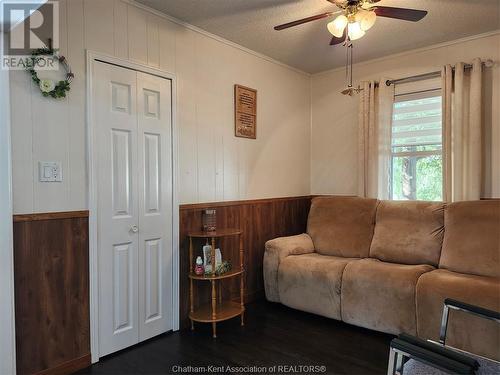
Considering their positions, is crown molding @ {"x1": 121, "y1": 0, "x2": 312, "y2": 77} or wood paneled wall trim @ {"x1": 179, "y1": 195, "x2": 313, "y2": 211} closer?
crown molding @ {"x1": 121, "y1": 0, "x2": 312, "y2": 77}

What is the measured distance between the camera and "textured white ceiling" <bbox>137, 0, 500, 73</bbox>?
259 centimetres

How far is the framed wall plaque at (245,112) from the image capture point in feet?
11.1

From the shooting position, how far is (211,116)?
3.16m

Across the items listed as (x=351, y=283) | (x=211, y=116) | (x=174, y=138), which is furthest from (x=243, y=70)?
(x=351, y=283)

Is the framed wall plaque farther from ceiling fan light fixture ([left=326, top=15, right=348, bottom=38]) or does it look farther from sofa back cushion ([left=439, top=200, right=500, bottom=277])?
sofa back cushion ([left=439, top=200, right=500, bottom=277])

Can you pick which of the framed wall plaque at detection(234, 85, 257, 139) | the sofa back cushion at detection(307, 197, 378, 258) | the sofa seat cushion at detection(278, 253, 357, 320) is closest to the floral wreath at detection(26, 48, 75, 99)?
the framed wall plaque at detection(234, 85, 257, 139)

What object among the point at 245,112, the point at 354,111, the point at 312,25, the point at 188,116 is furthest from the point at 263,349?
the point at 354,111

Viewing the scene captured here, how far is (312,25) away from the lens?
9.58 feet

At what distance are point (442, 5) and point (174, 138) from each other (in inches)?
89.4

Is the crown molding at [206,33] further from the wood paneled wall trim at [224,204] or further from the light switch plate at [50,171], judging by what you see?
the wood paneled wall trim at [224,204]

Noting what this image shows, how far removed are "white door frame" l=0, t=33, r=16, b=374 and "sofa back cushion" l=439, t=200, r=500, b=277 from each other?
303 cm

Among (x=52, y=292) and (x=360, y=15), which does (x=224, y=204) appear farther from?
(x=360, y=15)

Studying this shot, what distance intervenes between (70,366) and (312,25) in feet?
10.1

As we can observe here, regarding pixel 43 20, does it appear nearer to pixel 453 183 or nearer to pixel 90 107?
pixel 90 107
